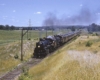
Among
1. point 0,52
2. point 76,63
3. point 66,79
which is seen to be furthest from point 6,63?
point 66,79

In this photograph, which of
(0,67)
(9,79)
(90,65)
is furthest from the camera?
(0,67)

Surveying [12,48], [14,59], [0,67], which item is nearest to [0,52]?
[12,48]

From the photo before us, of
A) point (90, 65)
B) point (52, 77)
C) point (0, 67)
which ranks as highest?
point (90, 65)

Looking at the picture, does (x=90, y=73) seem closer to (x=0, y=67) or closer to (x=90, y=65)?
(x=90, y=65)

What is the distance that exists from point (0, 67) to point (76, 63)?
855 inches

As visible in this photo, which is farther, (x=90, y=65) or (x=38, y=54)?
(x=38, y=54)

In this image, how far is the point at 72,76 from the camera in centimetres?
1584

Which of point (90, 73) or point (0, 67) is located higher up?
point (90, 73)

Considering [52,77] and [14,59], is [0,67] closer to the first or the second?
[14,59]

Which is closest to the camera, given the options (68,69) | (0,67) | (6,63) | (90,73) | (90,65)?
(90,73)

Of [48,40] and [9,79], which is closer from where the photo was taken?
[9,79]

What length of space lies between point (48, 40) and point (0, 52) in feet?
53.0

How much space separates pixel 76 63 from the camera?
18953mm

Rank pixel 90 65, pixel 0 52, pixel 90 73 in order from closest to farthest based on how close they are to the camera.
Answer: pixel 90 73 → pixel 90 65 → pixel 0 52
